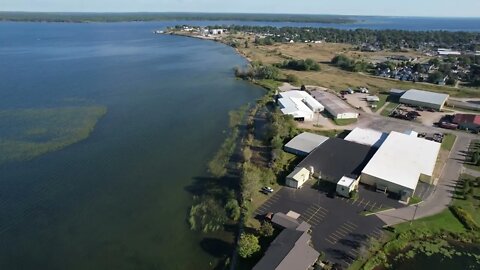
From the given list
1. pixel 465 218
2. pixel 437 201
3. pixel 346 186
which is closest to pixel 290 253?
pixel 346 186

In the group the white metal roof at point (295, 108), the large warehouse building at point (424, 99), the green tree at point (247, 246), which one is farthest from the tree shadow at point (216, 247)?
the large warehouse building at point (424, 99)

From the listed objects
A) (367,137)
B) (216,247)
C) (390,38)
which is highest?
(390,38)

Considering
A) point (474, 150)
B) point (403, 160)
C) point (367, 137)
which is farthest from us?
point (367, 137)

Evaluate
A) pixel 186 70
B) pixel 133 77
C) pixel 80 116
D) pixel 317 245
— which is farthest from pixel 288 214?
pixel 186 70

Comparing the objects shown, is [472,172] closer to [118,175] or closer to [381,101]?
[381,101]

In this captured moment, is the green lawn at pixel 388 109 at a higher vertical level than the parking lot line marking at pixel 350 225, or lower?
higher

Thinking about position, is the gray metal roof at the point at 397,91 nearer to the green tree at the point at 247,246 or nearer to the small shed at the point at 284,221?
the small shed at the point at 284,221

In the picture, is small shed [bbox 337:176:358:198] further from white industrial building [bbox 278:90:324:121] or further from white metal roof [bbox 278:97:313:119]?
white metal roof [bbox 278:97:313:119]
